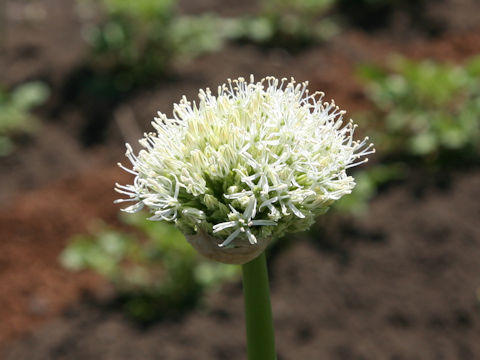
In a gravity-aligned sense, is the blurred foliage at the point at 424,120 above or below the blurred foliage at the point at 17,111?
below

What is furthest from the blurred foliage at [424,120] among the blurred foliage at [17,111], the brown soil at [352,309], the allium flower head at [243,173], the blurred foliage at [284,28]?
the blurred foliage at [17,111]

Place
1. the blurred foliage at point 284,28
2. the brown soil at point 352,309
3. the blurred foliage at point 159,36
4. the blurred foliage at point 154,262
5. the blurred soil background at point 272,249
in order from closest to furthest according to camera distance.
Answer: the brown soil at point 352,309, the blurred soil background at point 272,249, the blurred foliage at point 154,262, the blurred foliage at point 159,36, the blurred foliage at point 284,28

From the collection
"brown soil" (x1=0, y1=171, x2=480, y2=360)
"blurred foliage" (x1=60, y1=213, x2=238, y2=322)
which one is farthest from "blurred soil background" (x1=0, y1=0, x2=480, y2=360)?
"blurred foliage" (x1=60, y1=213, x2=238, y2=322)

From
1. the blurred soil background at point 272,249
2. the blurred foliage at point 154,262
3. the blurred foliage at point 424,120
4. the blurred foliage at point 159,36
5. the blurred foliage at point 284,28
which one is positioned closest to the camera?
the blurred soil background at point 272,249

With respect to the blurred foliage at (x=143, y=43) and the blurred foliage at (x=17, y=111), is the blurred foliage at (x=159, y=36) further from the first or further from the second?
the blurred foliage at (x=17, y=111)

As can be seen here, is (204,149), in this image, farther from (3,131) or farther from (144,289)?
(3,131)

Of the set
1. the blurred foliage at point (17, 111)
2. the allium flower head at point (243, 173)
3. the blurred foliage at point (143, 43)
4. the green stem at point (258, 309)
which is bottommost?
the green stem at point (258, 309)

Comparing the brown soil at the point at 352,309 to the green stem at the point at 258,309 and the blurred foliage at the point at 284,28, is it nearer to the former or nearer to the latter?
the green stem at the point at 258,309

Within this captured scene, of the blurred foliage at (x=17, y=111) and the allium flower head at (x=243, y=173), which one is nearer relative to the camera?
the allium flower head at (x=243, y=173)
